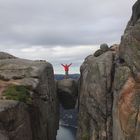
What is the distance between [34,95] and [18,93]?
3.24 m

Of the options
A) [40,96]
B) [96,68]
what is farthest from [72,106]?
[96,68]

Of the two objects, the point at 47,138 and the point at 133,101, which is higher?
Result: the point at 133,101

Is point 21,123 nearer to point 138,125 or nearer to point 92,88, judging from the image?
point 92,88

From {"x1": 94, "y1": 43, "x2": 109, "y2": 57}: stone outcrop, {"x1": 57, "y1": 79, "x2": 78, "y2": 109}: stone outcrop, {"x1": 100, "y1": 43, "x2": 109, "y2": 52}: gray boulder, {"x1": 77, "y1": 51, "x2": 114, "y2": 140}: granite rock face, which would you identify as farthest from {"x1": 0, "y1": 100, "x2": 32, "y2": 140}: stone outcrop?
{"x1": 57, "y1": 79, "x2": 78, "y2": 109}: stone outcrop

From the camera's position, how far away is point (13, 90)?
44594mm

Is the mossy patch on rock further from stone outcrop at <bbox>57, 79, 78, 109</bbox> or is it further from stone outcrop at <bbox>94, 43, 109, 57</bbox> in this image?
stone outcrop at <bbox>57, 79, 78, 109</bbox>

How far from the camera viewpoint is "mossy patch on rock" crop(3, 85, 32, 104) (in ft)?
143

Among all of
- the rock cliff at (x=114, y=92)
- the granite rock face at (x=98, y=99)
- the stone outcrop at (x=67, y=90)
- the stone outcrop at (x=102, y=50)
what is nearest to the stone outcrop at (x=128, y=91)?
the rock cliff at (x=114, y=92)

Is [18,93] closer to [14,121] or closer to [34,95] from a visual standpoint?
[34,95]

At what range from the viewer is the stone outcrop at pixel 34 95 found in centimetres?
4333

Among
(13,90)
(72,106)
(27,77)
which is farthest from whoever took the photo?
(72,106)

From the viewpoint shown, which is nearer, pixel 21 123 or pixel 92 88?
pixel 21 123

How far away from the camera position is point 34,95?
4719 centimetres

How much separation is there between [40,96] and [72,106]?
1543 cm
